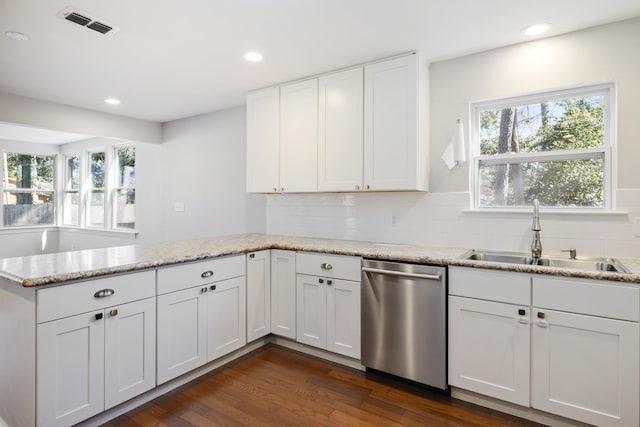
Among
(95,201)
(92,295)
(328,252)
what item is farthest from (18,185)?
(328,252)

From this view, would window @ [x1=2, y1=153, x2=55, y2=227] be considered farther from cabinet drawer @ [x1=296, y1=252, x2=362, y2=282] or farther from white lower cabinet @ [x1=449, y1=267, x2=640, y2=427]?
white lower cabinet @ [x1=449, y1=267, x2=640, y2=427]

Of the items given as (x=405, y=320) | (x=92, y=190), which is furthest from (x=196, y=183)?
(x=405, y=320)

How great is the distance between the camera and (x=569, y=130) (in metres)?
2.37

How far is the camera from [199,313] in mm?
2359

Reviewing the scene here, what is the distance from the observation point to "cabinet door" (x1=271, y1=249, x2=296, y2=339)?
282 centimetres

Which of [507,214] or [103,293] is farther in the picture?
[507,214]

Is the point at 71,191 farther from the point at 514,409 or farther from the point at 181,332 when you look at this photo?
the point at 514,409

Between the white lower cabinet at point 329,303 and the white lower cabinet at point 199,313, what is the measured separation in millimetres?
480

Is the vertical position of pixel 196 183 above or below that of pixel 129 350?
above

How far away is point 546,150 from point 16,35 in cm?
374

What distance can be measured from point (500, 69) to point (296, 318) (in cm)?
248

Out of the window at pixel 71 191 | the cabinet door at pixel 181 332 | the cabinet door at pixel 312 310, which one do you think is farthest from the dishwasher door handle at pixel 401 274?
the window at pixel 71 191

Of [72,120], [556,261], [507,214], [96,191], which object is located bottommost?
[556,261]

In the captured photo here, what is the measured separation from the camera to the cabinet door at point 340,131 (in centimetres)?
278
